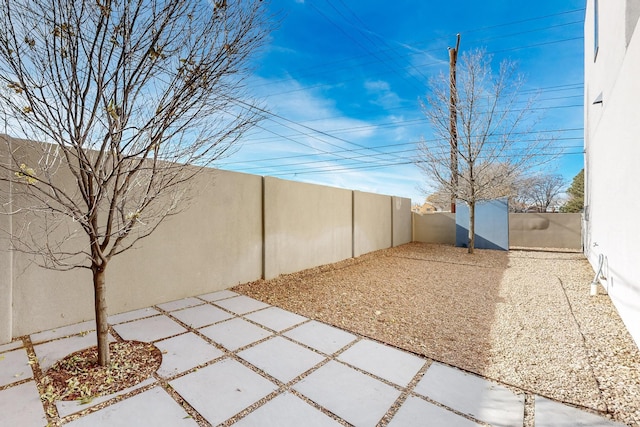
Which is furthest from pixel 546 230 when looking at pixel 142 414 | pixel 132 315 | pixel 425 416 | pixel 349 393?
pixel 142 414

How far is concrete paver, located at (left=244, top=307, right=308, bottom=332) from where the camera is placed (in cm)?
318

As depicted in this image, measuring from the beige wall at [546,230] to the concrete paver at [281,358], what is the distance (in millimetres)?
11163

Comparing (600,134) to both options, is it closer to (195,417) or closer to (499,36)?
(499,36)

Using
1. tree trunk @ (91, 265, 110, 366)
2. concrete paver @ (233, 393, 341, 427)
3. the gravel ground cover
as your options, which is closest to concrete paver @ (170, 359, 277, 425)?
concrete paver @ (233, 393, 341, 427)

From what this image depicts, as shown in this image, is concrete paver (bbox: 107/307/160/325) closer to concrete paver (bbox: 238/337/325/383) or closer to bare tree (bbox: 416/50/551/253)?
concrete paver (bbox: 238/337/325/383)

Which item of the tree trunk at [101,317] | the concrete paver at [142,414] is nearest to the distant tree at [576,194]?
the concrete paver at [142,414]

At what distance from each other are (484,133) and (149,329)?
368 inches

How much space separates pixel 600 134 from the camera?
5418mm

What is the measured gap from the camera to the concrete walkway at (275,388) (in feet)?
5.63

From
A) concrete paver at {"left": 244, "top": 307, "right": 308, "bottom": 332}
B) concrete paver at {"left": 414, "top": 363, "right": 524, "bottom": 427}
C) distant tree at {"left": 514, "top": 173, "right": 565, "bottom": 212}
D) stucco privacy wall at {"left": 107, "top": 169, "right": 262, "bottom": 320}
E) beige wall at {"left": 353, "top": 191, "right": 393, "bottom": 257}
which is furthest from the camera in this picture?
distant tree at {"left": 514, "top": 173, "right": 565, "bottom": 212}

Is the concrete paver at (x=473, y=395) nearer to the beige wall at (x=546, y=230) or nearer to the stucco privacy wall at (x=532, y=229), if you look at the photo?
the stucco privacy wall at (x=532, y=229)

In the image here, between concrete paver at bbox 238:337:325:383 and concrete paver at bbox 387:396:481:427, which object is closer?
concrete paver at bbox 387:396:481:427

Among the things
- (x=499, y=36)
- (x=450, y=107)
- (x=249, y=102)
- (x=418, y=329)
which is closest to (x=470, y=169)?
(x=450, y=107)

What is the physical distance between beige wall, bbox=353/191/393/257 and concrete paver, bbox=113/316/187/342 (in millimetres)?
5456
